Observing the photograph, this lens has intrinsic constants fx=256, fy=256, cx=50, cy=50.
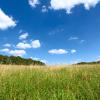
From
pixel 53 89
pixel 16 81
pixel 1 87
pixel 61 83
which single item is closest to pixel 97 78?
pixel 61 83

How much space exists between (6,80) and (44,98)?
6.33 feet

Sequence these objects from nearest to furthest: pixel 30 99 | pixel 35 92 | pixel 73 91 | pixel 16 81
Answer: pixel 30 99, pixel 35 92, pixel 73 91, pixel 16 81

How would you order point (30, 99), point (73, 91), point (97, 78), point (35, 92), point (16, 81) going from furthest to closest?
point (97, 78)
point (16, 81)
point (73, 91)
point (35, 92)
point (30, 99)

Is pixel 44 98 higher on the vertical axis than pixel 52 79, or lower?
lower

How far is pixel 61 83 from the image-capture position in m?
8.06

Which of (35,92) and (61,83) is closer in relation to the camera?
(35,92)

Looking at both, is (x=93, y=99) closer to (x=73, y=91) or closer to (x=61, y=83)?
(x=73, y=91)

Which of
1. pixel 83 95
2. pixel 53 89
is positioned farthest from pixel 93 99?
pixel 53 89

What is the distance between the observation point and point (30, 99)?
6.33 meters

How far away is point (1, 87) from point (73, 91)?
2.05 meters

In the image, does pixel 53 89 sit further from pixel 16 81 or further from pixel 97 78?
pixel 97 78

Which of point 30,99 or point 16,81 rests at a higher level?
point 16,81

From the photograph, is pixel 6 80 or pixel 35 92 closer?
pixel 35 92

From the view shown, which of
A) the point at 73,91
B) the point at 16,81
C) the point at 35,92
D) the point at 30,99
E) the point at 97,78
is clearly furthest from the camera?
the point at 97,78
